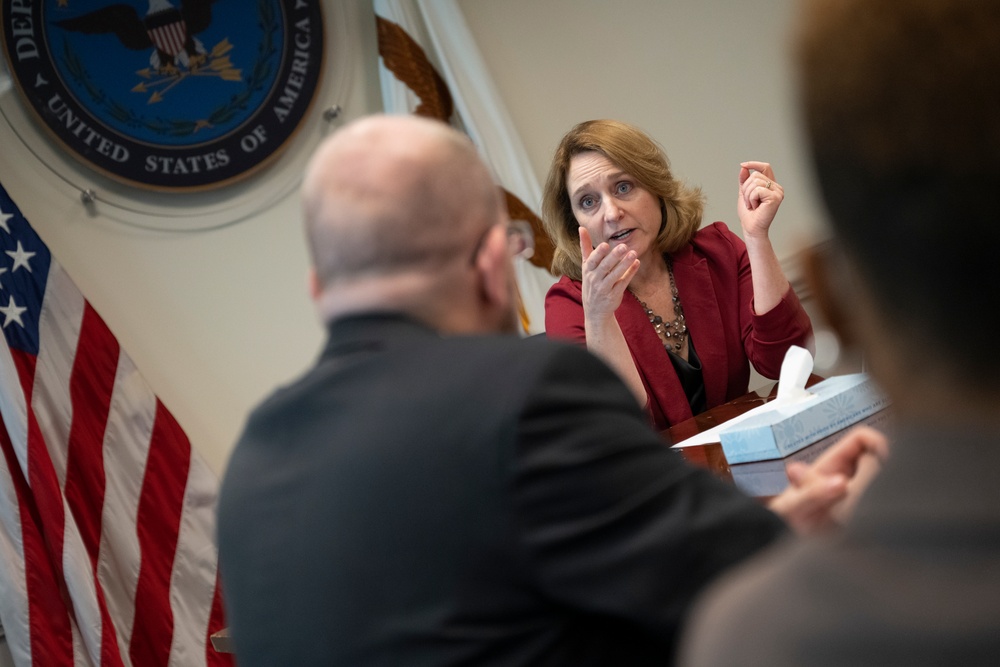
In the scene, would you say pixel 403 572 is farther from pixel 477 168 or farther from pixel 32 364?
pixel 32 364

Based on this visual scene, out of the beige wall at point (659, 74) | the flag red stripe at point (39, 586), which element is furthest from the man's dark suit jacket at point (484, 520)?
the beige wall at point (659, 74)

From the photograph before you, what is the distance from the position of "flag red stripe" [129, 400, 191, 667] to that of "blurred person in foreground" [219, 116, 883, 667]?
2357 mm

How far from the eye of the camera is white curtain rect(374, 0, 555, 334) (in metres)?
3.60

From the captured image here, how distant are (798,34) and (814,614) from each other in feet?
0.96

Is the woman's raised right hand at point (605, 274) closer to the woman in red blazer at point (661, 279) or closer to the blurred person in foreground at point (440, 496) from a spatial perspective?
the woman in red blazer at point (661, 279)

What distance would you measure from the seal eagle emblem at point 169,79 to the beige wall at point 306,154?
101 millimetres

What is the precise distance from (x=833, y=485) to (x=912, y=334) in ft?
2.20

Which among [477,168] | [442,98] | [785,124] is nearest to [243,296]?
[442,98]

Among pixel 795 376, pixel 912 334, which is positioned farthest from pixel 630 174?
pixel 912 334

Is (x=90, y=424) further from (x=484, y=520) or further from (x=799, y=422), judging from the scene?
(x=484, y=520)

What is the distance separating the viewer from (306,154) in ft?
11.5

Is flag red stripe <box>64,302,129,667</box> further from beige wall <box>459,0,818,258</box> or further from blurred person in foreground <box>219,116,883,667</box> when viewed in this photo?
blurred person in foreground <box>219,116,883,667</box>

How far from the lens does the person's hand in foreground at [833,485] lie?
1101mm

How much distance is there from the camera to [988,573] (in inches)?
17.2
